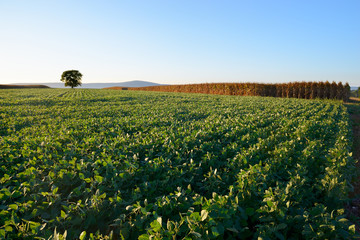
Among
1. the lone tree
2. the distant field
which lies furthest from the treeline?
the lone tree

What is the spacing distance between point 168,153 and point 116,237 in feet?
7.96

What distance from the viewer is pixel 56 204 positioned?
9.71 feet

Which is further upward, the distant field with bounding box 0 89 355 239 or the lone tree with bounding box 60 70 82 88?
the lone tree with bounding box 60 70 82 88

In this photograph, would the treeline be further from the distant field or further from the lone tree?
the lone tree

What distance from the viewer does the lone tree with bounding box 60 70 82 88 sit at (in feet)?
286

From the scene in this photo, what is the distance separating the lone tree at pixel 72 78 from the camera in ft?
286

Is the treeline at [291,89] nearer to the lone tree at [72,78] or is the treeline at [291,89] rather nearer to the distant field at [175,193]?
the distant field at [175,193]

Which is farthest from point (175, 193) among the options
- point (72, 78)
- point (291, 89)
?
point (72, 78)

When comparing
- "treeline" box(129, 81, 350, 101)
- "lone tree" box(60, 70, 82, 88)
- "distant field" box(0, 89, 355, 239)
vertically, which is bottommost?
"distant field" box(0, 89, 355, 239)

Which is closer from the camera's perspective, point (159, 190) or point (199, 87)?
point (159, 190)

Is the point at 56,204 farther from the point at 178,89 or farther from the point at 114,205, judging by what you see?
the point at 178,89

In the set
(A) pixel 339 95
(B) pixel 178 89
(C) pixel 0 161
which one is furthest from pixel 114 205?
(B) pixel 178 89

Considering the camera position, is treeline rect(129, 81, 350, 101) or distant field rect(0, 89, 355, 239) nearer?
distant field rect(0, 89, 355, 239)

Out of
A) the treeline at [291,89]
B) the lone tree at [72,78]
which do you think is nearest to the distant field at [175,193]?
the treeline at [291,89]
